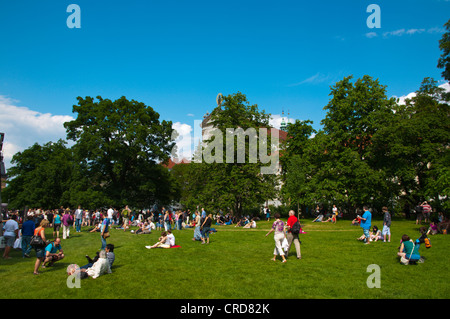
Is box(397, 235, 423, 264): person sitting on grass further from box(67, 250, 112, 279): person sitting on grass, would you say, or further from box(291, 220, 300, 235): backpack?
box(67, 250, 112, 279): person sitting on grass

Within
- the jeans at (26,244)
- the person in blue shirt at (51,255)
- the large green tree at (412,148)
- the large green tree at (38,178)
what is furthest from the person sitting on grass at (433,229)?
the large green tree at (38,178)

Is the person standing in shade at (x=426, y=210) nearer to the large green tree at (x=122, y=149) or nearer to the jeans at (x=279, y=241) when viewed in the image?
the jeans at (x=279, y=241)

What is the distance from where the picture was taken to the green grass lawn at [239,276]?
8391 millimetres

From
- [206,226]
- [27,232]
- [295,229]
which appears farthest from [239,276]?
[27,232]

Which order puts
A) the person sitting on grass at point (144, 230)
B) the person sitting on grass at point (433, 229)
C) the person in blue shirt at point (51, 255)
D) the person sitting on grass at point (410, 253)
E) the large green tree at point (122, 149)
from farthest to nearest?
the large green tree at point (122, 149) → the person sitting on grass at point (144, 230) → the person sitting on grass at point (433, 229) → the person in blue shirt at point (51, 255) → the person sitting on grass at point (410, 253)

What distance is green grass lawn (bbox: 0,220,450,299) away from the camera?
8.39 metres

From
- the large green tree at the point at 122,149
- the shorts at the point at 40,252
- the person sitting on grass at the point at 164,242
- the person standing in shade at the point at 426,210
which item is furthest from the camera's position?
the large green tree at the point at 122,149

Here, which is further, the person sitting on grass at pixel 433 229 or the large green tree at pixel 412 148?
the large green tree at pixel 412 148

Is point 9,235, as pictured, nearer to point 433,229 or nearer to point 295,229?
point 295,229

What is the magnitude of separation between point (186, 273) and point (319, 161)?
30.2m

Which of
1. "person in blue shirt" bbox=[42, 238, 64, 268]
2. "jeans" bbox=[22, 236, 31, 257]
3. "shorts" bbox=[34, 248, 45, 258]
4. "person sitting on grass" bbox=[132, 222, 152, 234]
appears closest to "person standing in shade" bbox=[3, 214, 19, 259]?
"jeans" bbox=[22, 236, 31, 257]

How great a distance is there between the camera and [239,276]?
10125 millimetres

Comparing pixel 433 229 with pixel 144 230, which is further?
pixel 144 230

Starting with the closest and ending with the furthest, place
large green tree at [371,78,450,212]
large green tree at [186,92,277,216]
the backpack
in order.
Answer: the backpack, large green tree at [371,78,450,212], large green tree at [186,92,277,216]
